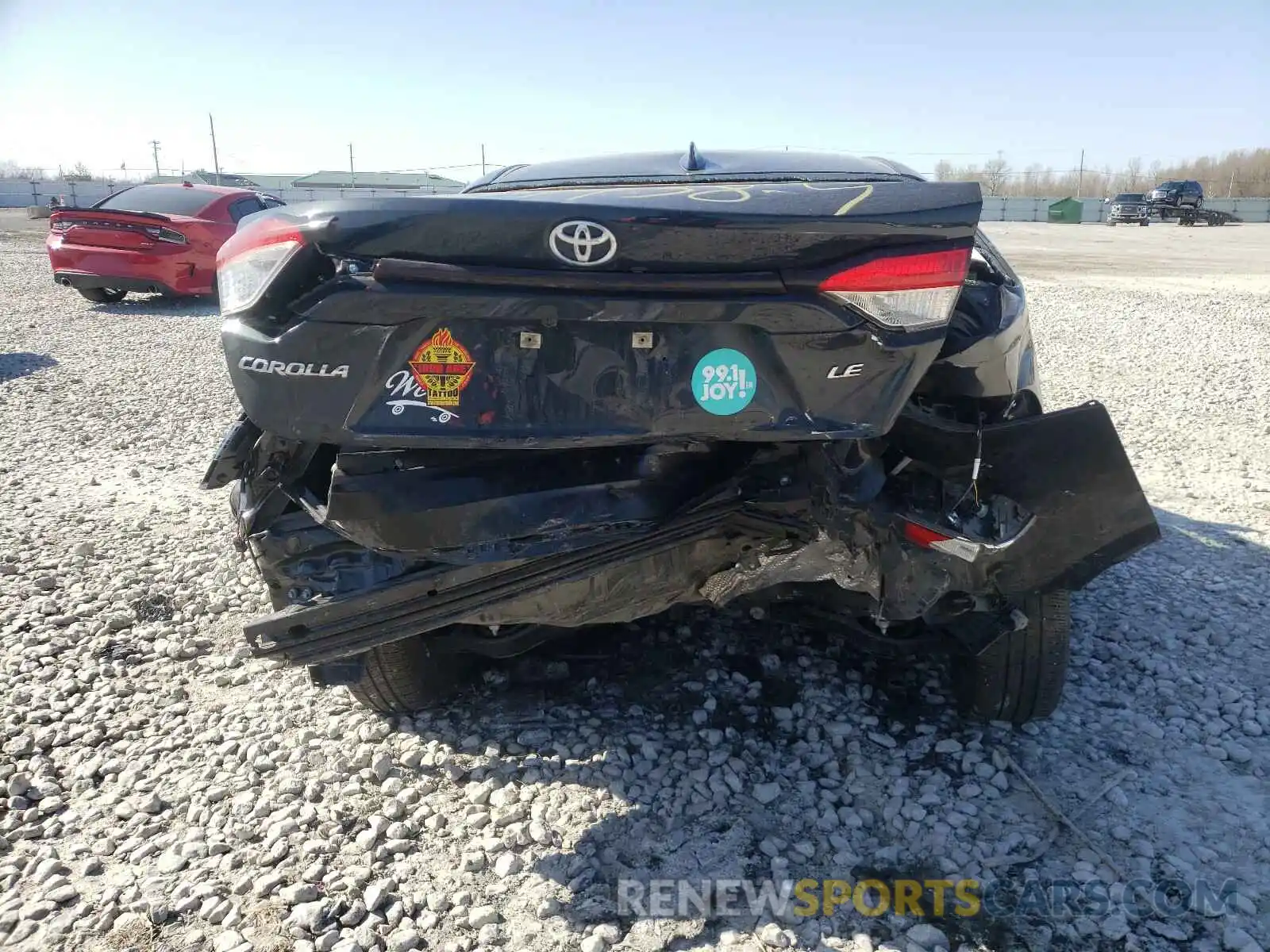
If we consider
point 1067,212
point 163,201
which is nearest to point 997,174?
point 1067,212

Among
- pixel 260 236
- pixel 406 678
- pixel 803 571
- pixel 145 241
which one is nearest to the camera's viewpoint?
pixel 260 236

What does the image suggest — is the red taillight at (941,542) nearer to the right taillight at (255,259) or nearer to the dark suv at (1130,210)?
the right taillight at (255,259)

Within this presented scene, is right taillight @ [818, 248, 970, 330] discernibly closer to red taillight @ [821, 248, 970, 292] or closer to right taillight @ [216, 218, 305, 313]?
red taillight @ [821, 248, 970, 292]

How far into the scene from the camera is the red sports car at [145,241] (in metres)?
9.74

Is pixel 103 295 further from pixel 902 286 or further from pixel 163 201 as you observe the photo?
pixel 902 286

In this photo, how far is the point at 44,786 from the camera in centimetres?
244

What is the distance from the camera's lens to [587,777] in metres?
2.47

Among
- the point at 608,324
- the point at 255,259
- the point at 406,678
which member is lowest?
the point at 406,678

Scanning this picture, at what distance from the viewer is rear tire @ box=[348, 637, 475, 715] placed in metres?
2.53

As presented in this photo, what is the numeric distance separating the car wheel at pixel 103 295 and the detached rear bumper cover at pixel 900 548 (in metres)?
10.6

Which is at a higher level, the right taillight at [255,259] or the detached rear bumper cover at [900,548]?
the right taillight at [255,259]

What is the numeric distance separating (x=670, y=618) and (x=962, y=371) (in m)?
1.51

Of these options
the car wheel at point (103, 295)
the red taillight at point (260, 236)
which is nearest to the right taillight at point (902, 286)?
the red taillight at point (260, 236)

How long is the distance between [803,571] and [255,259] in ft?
5.02
